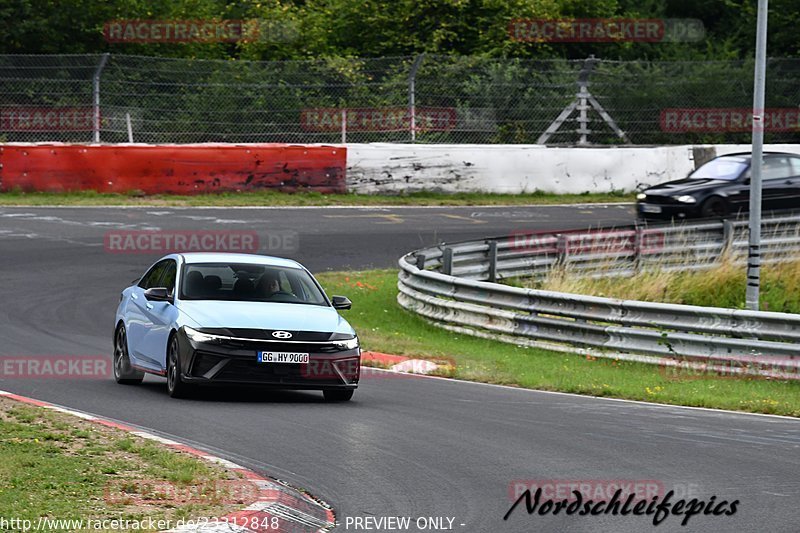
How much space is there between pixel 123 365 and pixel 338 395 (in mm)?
2446

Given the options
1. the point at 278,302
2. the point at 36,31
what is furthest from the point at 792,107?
the point at 278,302

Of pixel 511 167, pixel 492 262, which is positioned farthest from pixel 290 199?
pixel 492 262

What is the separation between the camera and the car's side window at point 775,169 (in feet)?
92.5

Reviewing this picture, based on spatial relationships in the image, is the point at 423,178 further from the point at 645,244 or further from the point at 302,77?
the point at 645,244

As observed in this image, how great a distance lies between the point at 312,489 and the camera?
8758 mm

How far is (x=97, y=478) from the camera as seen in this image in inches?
330

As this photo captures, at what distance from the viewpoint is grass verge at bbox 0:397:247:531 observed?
24.8 feet

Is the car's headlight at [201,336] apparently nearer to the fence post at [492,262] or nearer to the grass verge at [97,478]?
the grass verge at [97,478]

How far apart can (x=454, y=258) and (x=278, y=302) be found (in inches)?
335

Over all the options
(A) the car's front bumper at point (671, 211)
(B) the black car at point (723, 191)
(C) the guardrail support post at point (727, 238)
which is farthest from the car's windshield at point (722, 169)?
(C) the guardrail support post at point (727, 238)

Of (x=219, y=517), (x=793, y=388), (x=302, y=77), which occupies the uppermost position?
(x=302, y=77)

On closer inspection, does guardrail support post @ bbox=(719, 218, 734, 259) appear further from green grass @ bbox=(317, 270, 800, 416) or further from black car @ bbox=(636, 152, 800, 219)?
green grass @ bbox=(317, 270, 800, 416)

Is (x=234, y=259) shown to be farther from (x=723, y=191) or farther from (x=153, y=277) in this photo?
(x=723, y=191)

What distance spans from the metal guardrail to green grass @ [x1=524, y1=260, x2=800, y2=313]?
9.3 inches
